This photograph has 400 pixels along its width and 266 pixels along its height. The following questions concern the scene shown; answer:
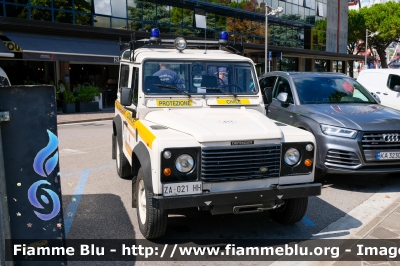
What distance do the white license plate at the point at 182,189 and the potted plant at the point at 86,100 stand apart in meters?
17.4

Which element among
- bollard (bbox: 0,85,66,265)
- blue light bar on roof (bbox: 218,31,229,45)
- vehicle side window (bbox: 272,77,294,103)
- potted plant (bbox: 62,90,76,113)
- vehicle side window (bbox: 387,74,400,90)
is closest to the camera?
bollard (bbox: 0,85,66,265)

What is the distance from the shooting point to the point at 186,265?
4102mm

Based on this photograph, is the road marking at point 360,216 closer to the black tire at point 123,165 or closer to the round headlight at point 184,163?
the round headlight at point 184,163

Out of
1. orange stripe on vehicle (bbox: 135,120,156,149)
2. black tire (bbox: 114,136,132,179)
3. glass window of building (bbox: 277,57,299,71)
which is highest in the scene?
glass window of building (bbox: 277,57,299,71)

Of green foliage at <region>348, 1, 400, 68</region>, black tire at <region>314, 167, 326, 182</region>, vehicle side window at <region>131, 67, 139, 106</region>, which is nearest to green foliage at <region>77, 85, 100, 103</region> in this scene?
vehicle side window at <region>131, 67, 139, 106</region>

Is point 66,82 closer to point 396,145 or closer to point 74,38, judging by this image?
point 74,38

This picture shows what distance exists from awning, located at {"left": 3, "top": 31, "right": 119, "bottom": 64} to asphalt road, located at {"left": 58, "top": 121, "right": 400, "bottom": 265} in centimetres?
1178

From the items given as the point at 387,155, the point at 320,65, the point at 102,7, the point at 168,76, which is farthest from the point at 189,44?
the point at 320,65

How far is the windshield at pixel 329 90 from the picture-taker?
7.68 meters

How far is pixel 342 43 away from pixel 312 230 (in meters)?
50.2

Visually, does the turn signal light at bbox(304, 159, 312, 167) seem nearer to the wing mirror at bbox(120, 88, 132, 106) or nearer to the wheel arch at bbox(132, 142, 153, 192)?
the wheel arch at bbox(132, 142, 153, 192)

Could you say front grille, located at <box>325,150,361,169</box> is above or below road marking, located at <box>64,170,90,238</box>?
above

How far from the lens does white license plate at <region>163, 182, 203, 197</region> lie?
4.01 m

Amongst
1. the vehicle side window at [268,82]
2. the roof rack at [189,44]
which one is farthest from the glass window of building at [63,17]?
the roof rack at [189,44]
